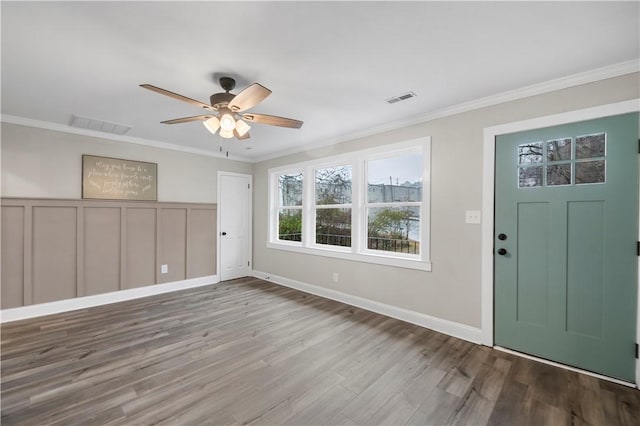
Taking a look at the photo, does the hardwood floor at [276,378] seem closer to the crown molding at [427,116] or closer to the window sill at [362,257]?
the window sill at [362,257]

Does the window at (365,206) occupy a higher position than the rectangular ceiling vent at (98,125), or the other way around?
the rectangular ceiling vent at (98,125)

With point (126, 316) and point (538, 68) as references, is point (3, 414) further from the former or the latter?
point (538, 68)

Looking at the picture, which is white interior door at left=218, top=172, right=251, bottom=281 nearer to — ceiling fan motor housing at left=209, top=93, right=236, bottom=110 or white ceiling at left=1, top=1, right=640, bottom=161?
white ceiling at left=1, top=1, right=640, bottom=161

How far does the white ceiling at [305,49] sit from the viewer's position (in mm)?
1607

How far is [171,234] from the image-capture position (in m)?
4.61

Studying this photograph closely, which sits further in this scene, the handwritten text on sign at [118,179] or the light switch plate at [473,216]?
the handwritten text on sign at [118,179]

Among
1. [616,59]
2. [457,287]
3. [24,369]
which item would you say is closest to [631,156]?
[616,59]

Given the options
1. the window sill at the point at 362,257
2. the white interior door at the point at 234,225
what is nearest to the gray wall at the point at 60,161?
the white interior door at the point at 234,225

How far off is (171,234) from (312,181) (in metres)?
2.50

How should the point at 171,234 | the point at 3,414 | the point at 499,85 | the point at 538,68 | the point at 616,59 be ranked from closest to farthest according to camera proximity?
the point at 3,414
the point at 616,59
the point at 538,68
the point at 499,85
the point at 171,234

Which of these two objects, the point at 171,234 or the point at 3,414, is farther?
the point at 171,234

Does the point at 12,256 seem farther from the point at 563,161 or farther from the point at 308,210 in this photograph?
the point at 563,161

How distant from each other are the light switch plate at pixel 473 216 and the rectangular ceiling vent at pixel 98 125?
4.31 meters

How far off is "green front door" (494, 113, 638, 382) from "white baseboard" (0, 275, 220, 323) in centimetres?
451
